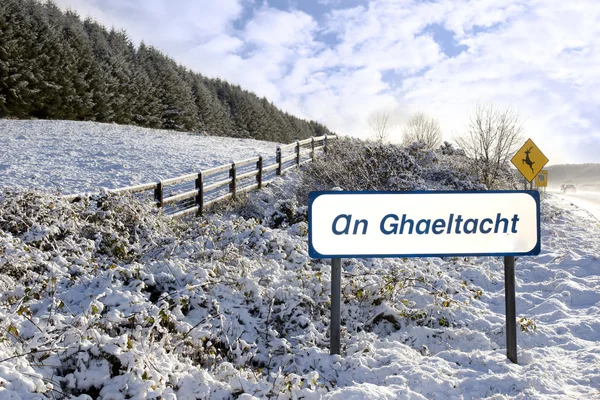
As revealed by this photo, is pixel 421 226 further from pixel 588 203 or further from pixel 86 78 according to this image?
pixel 86 78

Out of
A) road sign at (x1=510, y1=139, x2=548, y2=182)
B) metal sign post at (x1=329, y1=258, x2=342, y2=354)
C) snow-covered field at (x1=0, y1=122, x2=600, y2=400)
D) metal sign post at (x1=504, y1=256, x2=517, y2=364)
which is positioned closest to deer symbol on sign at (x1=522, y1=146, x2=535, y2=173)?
road sign at (x1=510, y1=139, x2=548, y2=182)

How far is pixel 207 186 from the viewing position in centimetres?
1284

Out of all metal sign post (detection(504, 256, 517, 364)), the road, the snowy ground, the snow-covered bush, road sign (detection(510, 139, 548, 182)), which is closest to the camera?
metal sign post (detection(504, 256, 517, 364))

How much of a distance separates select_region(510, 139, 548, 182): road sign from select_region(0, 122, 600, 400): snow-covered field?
592 centimetres

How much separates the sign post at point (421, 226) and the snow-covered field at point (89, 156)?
33.6 ft

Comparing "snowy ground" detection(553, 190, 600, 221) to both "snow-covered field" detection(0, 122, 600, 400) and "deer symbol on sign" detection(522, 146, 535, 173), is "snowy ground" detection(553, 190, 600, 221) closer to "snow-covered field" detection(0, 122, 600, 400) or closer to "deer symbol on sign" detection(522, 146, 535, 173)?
"deer symbol on sign" detection(522, 146, 535, 173)

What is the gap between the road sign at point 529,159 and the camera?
45.0ft

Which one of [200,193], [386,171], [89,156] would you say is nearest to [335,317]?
[200,193]

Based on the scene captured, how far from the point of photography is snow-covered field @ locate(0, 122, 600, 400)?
3367 millimetres

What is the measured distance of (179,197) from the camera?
37.2 ft

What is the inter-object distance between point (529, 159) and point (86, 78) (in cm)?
3189

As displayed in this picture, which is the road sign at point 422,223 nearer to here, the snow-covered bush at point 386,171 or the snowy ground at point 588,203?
the snow-covered bush at point 386,171

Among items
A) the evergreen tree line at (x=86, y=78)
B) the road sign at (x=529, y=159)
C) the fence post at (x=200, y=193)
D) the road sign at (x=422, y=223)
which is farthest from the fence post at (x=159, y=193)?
the evergreen tree line at (x=86, y=78)

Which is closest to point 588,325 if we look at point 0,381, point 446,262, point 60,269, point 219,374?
point 446,262
